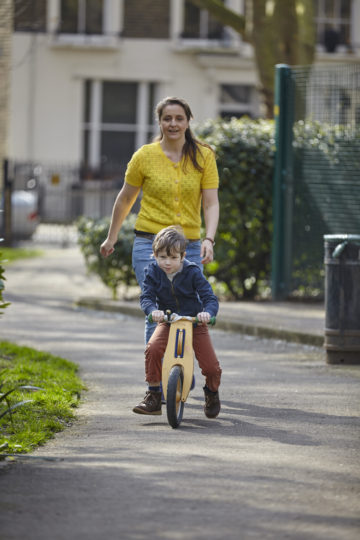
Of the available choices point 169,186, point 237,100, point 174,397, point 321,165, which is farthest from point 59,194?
point 174,397


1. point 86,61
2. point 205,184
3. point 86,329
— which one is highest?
point 86,61

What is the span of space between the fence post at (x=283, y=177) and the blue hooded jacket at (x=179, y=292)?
20.3 ft

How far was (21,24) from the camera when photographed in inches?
1166

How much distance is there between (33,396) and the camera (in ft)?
23.5

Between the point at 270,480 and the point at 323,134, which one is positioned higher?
the point at 323,134

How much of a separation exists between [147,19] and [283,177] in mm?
19327

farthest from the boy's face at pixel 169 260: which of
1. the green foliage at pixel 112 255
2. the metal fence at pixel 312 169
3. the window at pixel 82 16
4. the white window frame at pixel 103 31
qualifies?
the window at pixel 82 16

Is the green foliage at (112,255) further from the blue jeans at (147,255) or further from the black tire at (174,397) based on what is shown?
the black tire at (174,397)

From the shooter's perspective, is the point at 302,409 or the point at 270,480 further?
the point at 302,409

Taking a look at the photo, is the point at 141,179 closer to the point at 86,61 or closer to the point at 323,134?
the point at 323,134

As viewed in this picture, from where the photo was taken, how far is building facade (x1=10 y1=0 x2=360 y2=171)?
30.7m

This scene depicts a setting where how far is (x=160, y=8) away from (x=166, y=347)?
25601 millimetres

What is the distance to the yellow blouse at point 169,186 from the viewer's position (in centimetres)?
720

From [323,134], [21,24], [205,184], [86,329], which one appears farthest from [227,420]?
[21,24]
